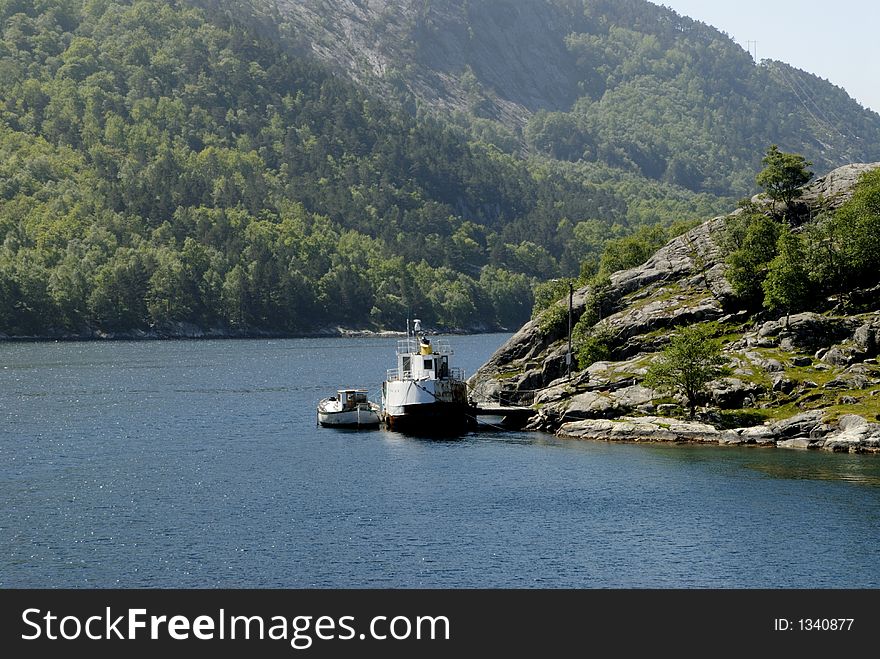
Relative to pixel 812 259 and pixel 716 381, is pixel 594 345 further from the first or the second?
pixel 812 259

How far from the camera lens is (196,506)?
98.7 m

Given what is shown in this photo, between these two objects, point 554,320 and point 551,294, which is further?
point 551,294

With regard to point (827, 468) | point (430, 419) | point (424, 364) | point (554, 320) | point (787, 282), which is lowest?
point (827, 468)

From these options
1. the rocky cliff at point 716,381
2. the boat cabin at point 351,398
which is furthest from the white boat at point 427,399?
the rocky cliff at point 716,381

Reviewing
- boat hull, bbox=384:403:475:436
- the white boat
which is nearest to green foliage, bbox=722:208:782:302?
the white boat

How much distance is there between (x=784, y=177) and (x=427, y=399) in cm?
5917

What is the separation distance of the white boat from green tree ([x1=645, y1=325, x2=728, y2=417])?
24.6m

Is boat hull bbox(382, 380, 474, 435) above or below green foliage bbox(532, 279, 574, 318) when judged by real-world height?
below

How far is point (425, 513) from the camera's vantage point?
313ft

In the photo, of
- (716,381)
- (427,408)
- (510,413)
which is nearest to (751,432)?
(716,381)

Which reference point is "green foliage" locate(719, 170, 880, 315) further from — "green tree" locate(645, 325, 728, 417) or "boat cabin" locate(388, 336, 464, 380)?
"boat cabin" locate(388, 336, 464, 380)

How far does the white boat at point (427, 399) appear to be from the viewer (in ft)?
468

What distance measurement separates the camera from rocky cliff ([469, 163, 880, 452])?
403 ft
